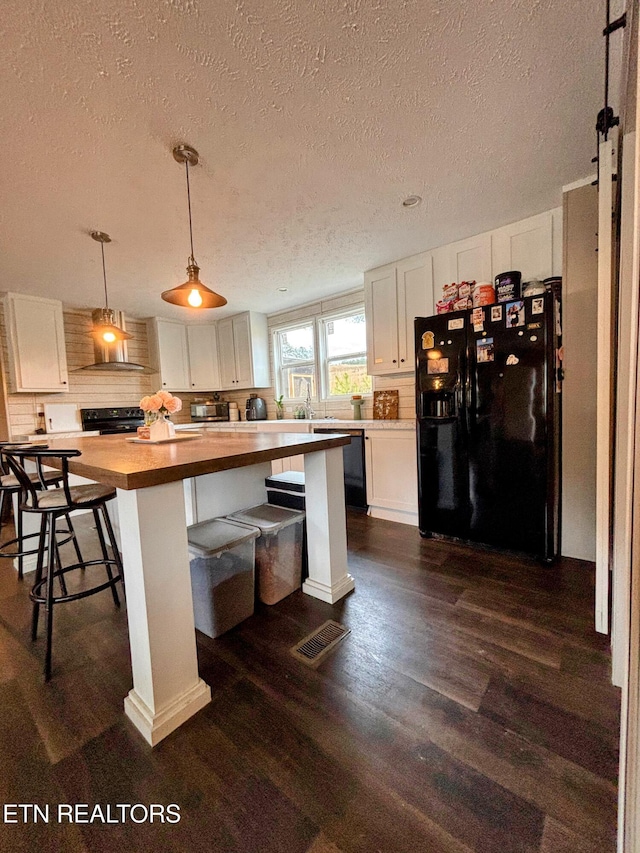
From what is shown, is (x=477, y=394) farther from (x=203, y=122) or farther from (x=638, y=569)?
(x=203, y=122)

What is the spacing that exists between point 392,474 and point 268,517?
5.09 ft

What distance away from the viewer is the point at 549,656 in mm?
1429

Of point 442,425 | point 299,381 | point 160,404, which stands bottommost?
point 442,425

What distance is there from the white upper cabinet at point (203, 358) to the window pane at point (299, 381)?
1094 mm

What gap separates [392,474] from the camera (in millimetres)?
3131

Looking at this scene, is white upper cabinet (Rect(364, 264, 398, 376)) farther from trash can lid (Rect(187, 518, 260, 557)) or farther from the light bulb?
trash can lid (Rect(187, 518, 260, 557))

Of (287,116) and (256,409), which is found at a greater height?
(287,116)

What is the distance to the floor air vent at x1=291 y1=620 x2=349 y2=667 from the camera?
1.47m

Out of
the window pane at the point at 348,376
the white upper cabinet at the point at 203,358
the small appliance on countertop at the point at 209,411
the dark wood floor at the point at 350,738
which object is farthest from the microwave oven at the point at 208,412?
the dark wood floor at the point at 350,738

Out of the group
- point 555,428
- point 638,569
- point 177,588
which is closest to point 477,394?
point 555,428

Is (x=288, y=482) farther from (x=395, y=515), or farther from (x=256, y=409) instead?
(x=256, y=409)

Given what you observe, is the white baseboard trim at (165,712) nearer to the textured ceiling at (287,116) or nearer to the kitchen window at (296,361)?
the textured ceiling at (287,116)

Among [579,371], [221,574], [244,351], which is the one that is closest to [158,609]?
[221,574]

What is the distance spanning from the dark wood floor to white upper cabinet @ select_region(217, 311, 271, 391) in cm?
351
